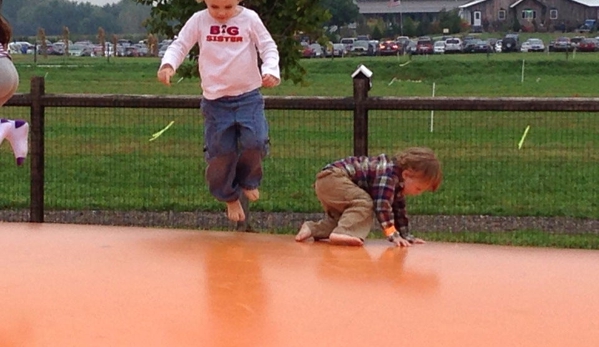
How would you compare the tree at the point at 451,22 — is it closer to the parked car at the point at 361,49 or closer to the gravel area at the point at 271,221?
the parked car at the point at 361,49

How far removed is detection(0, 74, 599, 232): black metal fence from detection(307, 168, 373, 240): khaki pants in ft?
5.55

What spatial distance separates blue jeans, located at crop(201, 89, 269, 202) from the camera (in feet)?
18.5

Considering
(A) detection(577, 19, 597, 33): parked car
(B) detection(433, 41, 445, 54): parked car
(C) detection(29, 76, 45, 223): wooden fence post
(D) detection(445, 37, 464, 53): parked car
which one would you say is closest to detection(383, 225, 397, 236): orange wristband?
(C) detection(29, 76, 45, 223): wooden fence post

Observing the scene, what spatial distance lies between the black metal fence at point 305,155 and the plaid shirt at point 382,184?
1.70m

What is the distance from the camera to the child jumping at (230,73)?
5.58m

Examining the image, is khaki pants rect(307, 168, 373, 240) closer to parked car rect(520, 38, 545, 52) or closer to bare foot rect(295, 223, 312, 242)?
bare foot rect(295, 223, 312, 242)

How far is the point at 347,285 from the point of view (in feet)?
14.5

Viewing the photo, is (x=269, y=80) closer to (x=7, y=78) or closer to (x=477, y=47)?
(x=7, y=78)

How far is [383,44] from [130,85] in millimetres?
32577

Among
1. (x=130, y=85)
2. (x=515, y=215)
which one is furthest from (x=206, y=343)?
(x=130, y=85)

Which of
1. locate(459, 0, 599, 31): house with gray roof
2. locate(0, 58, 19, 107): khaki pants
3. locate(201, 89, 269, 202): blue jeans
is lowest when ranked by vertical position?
locate(201, 89, 269, 202): blue jeans

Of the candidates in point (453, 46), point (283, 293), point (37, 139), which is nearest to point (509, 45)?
point (453, 46)

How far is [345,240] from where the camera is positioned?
5445 millimetres

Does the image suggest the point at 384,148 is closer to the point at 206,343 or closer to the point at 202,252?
the point at 202,252
